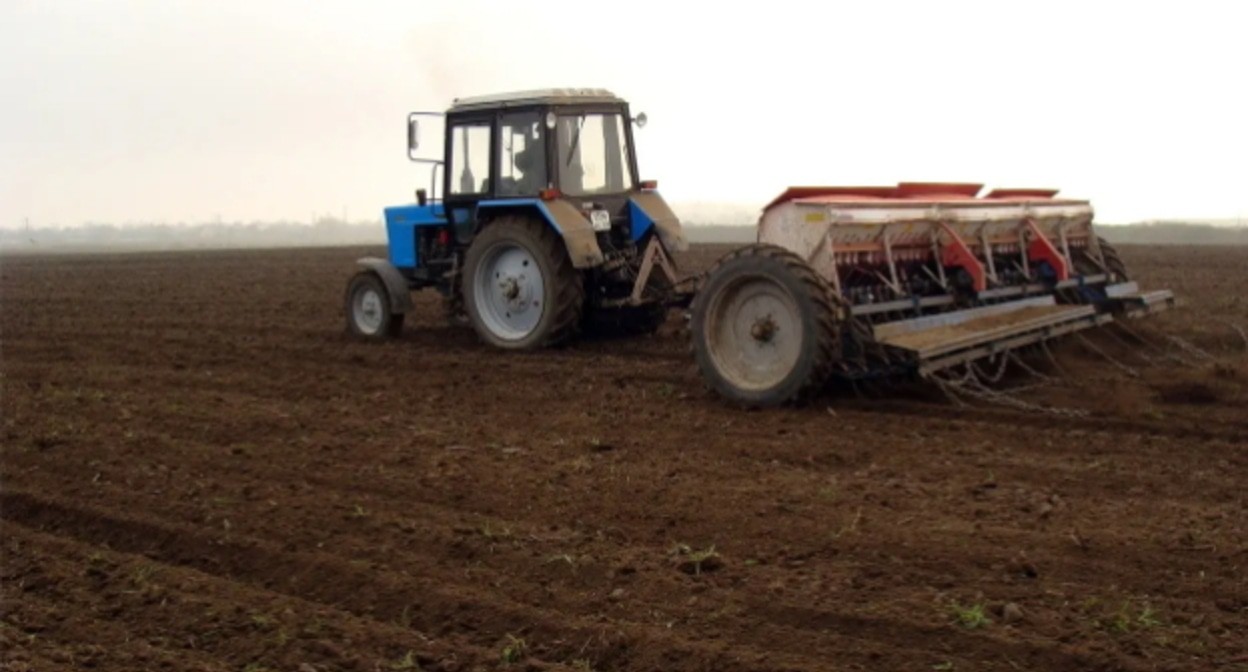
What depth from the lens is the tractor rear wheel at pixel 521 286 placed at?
1148 centimetres

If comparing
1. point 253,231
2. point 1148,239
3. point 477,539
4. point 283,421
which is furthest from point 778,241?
point 253,231

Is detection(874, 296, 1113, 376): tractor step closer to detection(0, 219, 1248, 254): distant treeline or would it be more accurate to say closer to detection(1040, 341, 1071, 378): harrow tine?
detection(1040, 341, 1071, 378): harrow tine

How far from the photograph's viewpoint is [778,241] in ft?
30.2

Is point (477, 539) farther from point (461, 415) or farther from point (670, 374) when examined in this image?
point (670, 374)

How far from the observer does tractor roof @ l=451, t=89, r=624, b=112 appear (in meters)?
11.6

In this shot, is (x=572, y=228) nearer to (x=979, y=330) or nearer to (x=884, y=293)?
(x=884, y=293)

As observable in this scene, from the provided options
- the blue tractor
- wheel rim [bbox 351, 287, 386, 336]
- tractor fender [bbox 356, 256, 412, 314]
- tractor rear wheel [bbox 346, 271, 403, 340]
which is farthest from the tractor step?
wheel rim [bbox 351, 287, 386, 336]

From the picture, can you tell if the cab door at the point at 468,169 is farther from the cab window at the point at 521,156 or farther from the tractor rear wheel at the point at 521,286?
the tractor rear wheel at the point at 521,286

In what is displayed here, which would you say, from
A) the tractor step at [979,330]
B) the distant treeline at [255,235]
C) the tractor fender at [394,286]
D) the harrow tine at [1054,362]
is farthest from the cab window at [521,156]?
the distant treeline at [255,235]

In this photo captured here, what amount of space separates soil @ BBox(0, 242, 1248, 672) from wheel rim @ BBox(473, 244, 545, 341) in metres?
1.07

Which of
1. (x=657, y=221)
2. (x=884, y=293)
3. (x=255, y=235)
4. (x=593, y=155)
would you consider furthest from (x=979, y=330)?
(x=255, y=235)

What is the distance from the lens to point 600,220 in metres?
11.6

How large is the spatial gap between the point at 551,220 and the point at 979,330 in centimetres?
386

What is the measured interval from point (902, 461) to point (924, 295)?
2.94 meters
